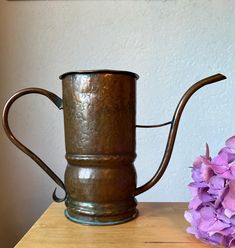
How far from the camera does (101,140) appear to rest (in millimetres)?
562

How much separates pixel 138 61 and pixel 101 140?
1.28ft

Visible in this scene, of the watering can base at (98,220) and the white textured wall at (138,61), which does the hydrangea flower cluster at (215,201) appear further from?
the white textured wall at (138,61)

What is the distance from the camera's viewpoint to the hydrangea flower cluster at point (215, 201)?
0.47 m

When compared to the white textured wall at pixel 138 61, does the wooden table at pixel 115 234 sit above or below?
below

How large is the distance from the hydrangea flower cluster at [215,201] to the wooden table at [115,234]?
29mm

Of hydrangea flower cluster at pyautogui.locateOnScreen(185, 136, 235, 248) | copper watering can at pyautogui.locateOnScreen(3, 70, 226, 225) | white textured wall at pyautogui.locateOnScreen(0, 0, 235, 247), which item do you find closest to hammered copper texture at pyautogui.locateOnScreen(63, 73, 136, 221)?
copper watering can at pyautogui.locateOnScreen(3, 70, 226, 225)

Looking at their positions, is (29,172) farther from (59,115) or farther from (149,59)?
(149,59)

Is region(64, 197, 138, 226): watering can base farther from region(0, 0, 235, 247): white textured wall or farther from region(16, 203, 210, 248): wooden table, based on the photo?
region(0, 0, 235, 247): white textured wall

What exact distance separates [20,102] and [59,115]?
0.36 feet

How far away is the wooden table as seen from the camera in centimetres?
49

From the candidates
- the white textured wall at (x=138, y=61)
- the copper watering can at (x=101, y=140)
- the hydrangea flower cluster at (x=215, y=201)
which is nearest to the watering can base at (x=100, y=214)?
the copper watering can at (x=101, y=140)

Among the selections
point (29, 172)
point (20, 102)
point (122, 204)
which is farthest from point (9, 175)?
point (122, 204)

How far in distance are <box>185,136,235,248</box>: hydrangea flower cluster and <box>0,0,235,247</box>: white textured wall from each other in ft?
1.23

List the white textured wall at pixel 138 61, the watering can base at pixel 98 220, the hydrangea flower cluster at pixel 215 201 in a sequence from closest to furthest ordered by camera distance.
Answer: the hydrangea flower cluster at pixel 215 201 → the watering can base at pixel 98 220 → the white textured wall at pixel 138 61
